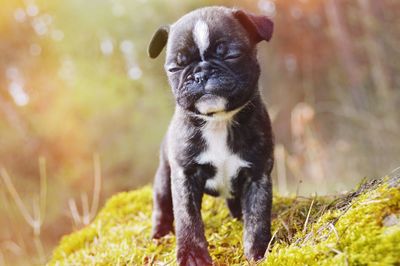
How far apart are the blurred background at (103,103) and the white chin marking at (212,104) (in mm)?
7795

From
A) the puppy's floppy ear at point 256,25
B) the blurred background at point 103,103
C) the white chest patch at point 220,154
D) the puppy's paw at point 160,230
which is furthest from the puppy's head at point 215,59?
the blurred background at point 103,103

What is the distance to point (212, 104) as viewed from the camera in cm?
328

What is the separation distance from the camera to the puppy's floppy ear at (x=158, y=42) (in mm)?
3971

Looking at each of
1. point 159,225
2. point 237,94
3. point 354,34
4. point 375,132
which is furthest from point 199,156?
point 354,34

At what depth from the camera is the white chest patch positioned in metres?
3.60

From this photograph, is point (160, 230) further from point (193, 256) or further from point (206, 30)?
point (206, 30)

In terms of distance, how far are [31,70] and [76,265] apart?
8989 millimetres

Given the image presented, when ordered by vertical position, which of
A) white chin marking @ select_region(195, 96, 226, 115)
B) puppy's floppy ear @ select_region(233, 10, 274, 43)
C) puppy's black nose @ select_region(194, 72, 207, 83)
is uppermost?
puppy's floppy ear @ select_region(233, 10, 274, 43)

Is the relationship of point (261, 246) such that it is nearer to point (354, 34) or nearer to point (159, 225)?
point (159, 225)

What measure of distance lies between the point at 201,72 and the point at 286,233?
1252 mm

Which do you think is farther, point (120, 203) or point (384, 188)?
point (120, 203)

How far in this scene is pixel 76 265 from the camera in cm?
405

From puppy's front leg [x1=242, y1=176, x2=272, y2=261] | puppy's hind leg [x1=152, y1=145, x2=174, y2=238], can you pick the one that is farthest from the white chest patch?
puppy's hind leg [x1=152, y1=145, x2=174, y2=238]

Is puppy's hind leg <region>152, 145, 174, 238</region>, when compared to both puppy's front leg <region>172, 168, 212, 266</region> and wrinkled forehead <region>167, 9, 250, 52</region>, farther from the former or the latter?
wrinkled forehead <region>167, 9, 250, 52</region>
